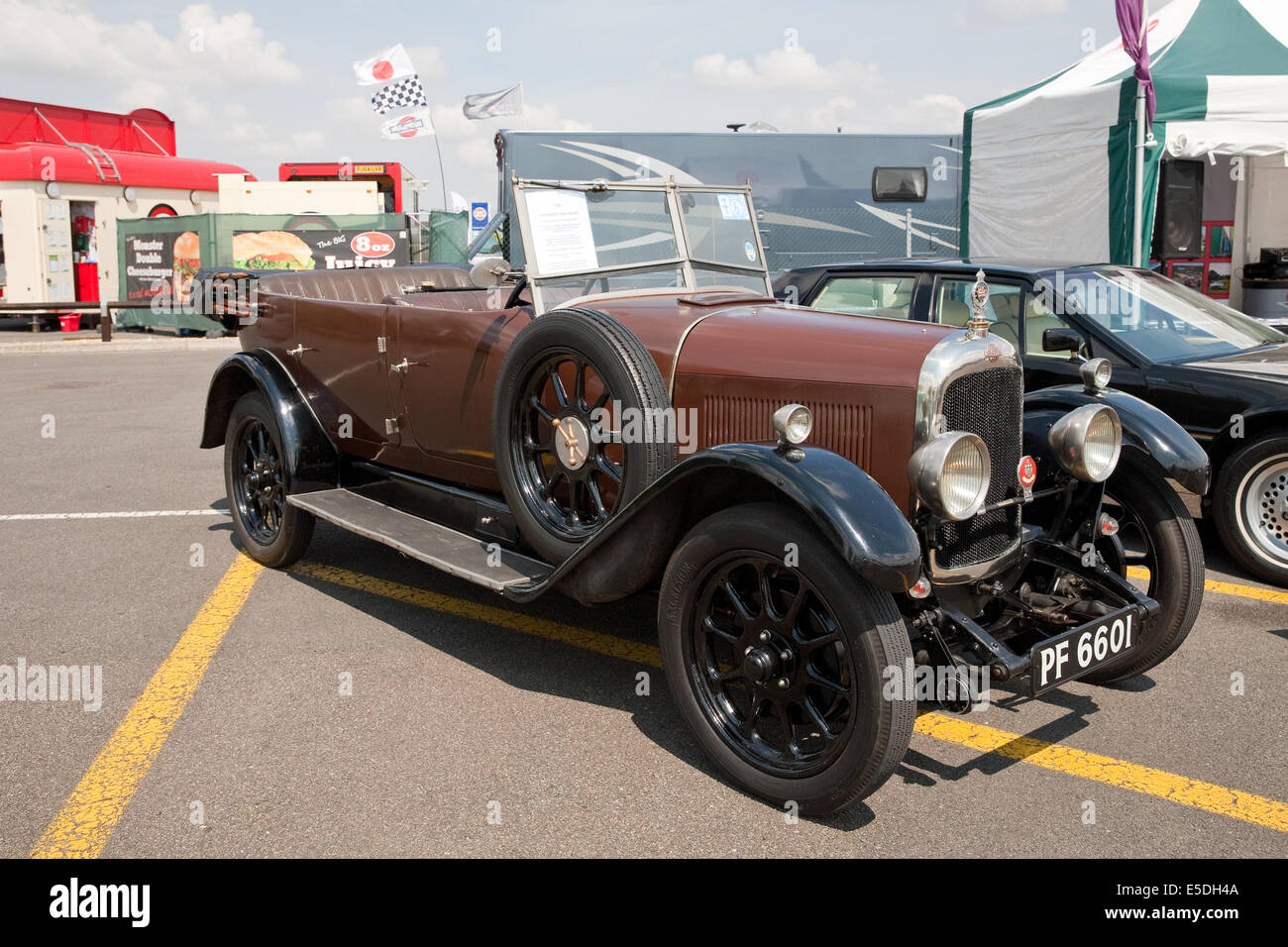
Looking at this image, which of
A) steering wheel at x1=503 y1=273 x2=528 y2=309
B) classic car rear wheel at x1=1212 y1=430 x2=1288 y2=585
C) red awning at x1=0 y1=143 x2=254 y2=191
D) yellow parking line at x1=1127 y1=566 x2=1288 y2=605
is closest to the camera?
steering wheel at x1=503 y1=273 x2=528 y2=309

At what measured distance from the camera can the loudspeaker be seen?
905cm

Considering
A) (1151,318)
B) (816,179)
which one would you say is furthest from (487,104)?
(1151,318)

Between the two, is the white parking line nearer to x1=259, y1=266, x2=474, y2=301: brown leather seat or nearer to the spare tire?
x1=259, y1=266, x2=474, y2=301: brown leather seat

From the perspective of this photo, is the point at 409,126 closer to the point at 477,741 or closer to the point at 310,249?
the point at 310,249

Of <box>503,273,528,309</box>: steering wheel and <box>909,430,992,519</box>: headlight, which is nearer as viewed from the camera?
<box>909,430,992,519</box>: headlight

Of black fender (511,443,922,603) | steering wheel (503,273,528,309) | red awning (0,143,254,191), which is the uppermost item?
red awning (0,143,254,191)

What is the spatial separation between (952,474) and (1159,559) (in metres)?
1.22

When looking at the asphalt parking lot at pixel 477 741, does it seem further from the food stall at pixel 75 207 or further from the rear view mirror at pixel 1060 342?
the food stall at pixel 75 207

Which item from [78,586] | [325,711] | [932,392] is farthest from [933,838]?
[78,586]

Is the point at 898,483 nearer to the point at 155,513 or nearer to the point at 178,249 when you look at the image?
the point at 155,513

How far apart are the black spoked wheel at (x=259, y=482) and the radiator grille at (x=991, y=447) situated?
3217 mm

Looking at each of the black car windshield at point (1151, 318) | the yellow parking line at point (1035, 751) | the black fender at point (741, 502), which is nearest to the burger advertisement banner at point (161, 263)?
the yellow parking line at point (1035, 751)

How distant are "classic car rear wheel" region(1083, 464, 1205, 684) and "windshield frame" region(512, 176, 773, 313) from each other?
1646 millimetres

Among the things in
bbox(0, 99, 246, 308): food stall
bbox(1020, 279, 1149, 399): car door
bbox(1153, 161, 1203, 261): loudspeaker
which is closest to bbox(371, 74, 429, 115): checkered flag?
bbox(0, 99, 246, 308): food stall
